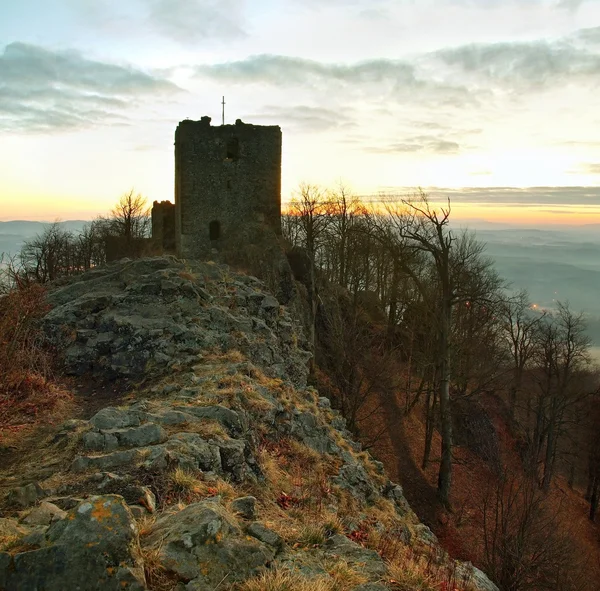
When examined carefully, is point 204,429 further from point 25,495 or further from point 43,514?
point 43,514

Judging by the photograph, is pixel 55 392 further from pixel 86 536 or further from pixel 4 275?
pixel 86 536

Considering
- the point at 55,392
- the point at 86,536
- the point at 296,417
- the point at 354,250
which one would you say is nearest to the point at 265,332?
the point at 296,417

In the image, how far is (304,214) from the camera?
31.0 m

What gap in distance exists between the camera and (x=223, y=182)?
3078cm

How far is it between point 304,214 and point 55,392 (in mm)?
22562

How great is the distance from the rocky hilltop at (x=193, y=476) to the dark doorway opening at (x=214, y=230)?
49.5 feet

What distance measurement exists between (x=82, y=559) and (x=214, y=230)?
28.3 m

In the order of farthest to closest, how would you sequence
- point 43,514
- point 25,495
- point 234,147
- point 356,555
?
point 234,147 → point 25,495 → point 356,555 → point 43,514

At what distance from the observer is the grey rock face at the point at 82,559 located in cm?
364

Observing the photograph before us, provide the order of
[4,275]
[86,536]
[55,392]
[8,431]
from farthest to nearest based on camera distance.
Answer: [4,275], [55,392], [8,431], [86,536]

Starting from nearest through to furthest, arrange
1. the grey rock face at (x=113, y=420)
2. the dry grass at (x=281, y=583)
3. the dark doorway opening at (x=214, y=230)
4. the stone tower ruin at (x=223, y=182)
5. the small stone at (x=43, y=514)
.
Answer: the dry grass at (x=281, y=583)
the small stone at (x=43, y=514)
the grey rock face at (x=113, y=420)
the stone tower ruin at (x=223, y=182)
the dark doorway opening at (x=214, y=230)

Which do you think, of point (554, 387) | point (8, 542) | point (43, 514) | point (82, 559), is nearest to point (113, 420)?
point (43, 514)

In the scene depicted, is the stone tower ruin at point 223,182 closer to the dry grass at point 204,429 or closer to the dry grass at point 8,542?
the dry grass at point 204,429

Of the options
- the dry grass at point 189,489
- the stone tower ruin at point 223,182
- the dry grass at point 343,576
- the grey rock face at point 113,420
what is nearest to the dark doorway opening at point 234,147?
the stone tower ruin at point 223,182
